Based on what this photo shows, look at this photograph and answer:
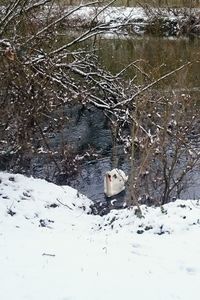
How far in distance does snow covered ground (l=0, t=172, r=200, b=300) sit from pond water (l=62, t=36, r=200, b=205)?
2.20 meters

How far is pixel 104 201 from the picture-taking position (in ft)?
30.6

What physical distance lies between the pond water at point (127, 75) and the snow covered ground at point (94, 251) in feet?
7.22

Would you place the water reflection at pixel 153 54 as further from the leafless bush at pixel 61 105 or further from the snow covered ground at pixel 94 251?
the snow covered ground at pixel 94 251

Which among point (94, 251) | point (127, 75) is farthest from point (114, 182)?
point (127, 75)

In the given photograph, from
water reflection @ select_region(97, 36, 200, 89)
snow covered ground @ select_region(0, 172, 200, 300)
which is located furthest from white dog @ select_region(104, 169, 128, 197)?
water reflection @ select_region(97, 36, 200, 89)

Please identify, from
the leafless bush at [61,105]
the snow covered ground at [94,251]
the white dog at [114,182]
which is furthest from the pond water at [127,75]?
the snow covered ground at [94,251]

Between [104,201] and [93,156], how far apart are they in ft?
7.25

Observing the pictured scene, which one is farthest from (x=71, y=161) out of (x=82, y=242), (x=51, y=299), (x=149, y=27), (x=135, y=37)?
(x=149, y=27)

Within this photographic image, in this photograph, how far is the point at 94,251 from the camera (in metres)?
5.69

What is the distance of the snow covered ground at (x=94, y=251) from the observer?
4.70 meters

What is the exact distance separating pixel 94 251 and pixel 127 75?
33.0ft

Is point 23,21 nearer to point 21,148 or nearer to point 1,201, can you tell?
point 21,148

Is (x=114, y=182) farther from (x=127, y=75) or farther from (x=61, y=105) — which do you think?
(x=127, y=75)

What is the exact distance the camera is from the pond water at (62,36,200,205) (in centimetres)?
1028
